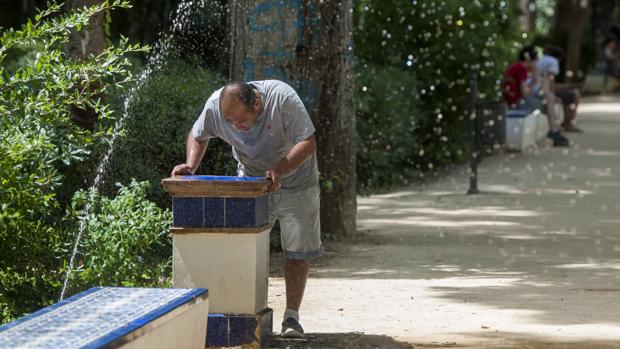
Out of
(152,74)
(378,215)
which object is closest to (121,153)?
(152,74)

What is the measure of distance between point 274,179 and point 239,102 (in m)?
0.44

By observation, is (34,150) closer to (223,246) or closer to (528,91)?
(223,246)

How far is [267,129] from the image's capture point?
24.6 ft

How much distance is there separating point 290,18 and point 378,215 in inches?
125

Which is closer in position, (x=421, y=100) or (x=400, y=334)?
(x=400, y=334)

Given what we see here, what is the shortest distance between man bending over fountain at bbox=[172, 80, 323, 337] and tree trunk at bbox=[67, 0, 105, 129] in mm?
3794

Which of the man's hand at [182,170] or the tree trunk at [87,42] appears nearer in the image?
the man's hand at [182,170]

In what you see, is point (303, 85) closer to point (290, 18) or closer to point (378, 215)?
point (290, 18)

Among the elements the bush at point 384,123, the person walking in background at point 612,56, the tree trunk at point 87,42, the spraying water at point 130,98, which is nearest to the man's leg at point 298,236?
the spraying water at point 130,98

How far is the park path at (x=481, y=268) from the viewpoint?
7961 millimetres

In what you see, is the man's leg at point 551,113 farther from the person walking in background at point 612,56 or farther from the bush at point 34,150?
the person walking in background at point 612,56

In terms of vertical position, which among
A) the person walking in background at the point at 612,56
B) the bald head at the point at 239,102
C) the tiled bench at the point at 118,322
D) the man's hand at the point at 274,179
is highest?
the person walking in background at the point at 612,56

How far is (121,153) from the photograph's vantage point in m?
10.3

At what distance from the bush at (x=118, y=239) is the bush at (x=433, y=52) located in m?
10.5
